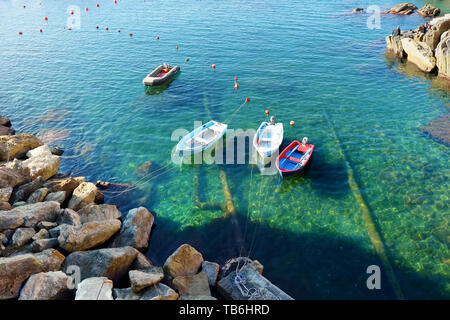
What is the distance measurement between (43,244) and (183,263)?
7442mm

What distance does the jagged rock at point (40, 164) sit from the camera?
2194 cm

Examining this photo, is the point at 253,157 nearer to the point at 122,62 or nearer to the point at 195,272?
the point at 195,272

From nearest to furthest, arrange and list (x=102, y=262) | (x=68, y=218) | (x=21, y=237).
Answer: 1. (x=102, y=262)
2. (x=21, y=237)
3. (x=68, y=218)

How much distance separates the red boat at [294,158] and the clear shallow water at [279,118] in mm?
1129

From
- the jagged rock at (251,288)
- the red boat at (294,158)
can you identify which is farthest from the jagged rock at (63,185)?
the red boat at (294,158)

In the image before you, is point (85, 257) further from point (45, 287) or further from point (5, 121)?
point (5, 121)

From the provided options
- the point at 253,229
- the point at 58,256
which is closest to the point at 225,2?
the point at 253,229

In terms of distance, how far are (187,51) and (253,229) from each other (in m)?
39.4

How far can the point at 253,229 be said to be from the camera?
784 inches

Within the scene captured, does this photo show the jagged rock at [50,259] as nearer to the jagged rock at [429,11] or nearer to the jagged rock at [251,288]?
the jagged rock at [251,288]

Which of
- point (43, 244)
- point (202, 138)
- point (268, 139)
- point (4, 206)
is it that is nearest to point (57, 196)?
point (4, 206)

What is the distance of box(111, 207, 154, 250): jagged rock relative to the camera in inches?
693

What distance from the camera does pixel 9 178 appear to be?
20266 millimetres

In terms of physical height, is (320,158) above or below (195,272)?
above
